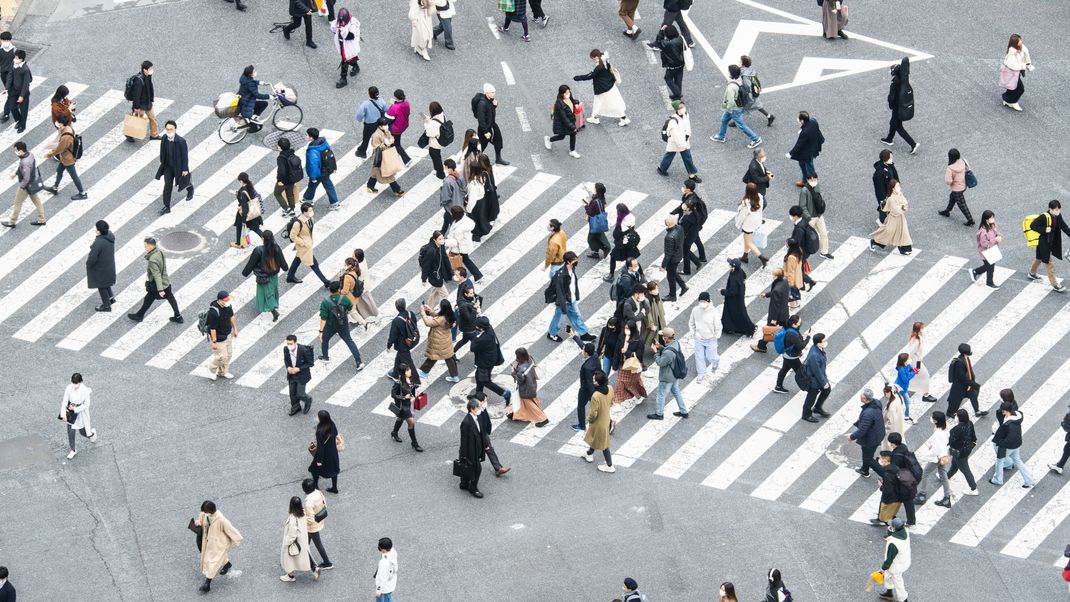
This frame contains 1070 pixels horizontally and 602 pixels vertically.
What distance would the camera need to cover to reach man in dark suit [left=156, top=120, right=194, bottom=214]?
111ft

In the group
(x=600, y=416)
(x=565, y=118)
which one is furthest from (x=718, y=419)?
(x=565, y=118)

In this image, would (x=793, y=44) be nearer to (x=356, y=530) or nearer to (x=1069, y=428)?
(x=1069, y=428)

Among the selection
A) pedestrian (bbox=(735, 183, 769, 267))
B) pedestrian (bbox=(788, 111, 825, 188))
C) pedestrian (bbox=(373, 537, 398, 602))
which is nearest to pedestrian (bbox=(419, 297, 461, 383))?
pedestrian (bbox=(373, 537, 398, 602))

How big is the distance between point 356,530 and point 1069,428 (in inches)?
434

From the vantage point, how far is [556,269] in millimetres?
32219

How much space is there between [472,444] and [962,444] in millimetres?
7523

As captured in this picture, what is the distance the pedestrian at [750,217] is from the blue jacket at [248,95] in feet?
31.8

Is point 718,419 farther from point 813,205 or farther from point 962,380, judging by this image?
point 813,205

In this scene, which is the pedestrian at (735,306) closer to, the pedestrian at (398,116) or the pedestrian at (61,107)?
the pedestrian at (398,116)

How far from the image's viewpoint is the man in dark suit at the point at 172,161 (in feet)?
111

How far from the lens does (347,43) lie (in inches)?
1463

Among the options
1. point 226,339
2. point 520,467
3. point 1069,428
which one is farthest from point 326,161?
point 1069,428

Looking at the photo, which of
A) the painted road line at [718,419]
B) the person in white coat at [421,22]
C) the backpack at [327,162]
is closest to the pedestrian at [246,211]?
the backpack at [327,162]

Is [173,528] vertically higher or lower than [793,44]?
lower
